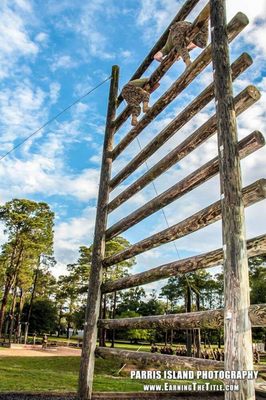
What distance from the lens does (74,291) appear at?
133ft

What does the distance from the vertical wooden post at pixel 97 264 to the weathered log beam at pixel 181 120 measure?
50 cm

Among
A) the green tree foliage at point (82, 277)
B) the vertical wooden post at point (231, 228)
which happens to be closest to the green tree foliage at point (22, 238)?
the green tree foliage at point (82, 277)

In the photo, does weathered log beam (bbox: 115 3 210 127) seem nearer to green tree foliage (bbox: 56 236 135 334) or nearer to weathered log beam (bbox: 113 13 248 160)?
weathered log beam (bbox: 113 13 248 160)

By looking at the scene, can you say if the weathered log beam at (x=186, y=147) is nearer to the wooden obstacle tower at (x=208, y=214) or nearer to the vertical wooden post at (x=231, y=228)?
the wooden obstacle tower at (x=208, y=214)

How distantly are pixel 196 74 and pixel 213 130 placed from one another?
0.92 metres

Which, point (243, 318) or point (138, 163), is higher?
point (138, 163)

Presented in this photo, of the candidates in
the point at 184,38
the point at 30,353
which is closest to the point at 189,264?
the point at 184,38

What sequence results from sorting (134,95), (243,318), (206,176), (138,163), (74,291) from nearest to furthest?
1. (243,318)
2. (206,176)
3. (138,163)
4. (134,95)
5. (74,291)

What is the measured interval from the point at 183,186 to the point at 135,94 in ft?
7.89

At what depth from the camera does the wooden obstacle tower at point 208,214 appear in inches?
89.0

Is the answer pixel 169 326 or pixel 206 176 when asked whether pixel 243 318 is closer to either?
pixel 169 326

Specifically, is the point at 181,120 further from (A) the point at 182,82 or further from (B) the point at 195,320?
(B) the point at 195,320

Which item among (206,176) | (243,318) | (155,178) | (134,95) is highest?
(134,95)

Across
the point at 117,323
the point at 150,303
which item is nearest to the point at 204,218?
the point at 117,323
